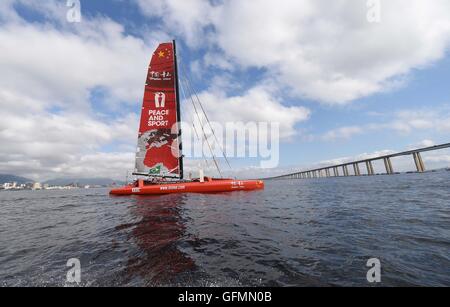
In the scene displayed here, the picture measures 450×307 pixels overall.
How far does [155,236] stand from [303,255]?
4.66m

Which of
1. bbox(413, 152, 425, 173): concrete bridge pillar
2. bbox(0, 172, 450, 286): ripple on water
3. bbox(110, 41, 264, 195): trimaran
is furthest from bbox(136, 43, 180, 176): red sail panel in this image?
bbox(413, 152, 425, 173): concrete bridge pillar

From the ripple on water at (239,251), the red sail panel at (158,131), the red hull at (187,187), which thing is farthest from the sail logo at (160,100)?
the ripple on water at (239,251)

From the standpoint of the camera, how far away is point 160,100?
25797 mm

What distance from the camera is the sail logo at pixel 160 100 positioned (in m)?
25.8

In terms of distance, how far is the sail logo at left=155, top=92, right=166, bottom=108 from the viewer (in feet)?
84.5

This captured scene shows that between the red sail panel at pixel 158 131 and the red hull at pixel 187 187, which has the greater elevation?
the red sail panel at pixel 158 131

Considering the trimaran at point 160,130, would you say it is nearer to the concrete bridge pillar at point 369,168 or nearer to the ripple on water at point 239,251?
the ripple on water at point 239,251

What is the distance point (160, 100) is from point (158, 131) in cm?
353

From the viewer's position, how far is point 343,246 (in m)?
6.04

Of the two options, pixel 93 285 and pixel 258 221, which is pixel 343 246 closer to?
pixel 258 221

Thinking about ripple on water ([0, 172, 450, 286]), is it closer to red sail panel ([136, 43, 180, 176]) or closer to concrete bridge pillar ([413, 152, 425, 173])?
red sail panel ([136, 43, 180, 176])

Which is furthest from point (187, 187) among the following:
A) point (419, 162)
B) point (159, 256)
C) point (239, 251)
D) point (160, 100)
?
point (419, 162)

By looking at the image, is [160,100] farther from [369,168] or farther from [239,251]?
[369,168]
